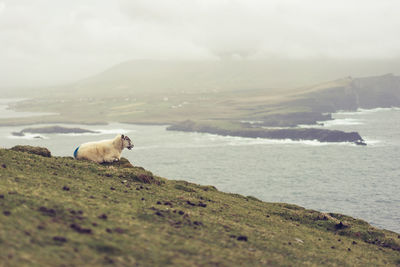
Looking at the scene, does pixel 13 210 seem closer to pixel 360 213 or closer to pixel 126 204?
pixel 126 204

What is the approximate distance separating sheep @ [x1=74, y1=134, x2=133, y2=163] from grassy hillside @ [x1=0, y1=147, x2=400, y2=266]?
152cm

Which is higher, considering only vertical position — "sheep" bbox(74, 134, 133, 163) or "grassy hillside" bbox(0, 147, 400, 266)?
"sheep" bbox(74, 134, 133, 163)

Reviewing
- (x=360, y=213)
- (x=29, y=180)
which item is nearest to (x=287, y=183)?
(x=360, y=213)

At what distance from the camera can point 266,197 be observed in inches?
5266

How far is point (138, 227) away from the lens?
77.8 feet

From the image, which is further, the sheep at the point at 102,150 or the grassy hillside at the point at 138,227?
the sheep at the point at 102,150

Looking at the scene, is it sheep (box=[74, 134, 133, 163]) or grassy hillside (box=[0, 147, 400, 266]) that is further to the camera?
sheep (box=[74, 134, 133, 163])

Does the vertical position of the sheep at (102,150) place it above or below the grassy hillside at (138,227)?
above

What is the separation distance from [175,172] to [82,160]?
13423cm

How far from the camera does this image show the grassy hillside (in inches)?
752

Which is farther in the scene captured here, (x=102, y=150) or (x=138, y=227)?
(x=102, y=150)

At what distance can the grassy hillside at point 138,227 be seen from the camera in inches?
752

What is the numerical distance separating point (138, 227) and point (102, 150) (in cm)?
1960

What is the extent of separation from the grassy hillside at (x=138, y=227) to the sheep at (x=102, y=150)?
59.9 inches
